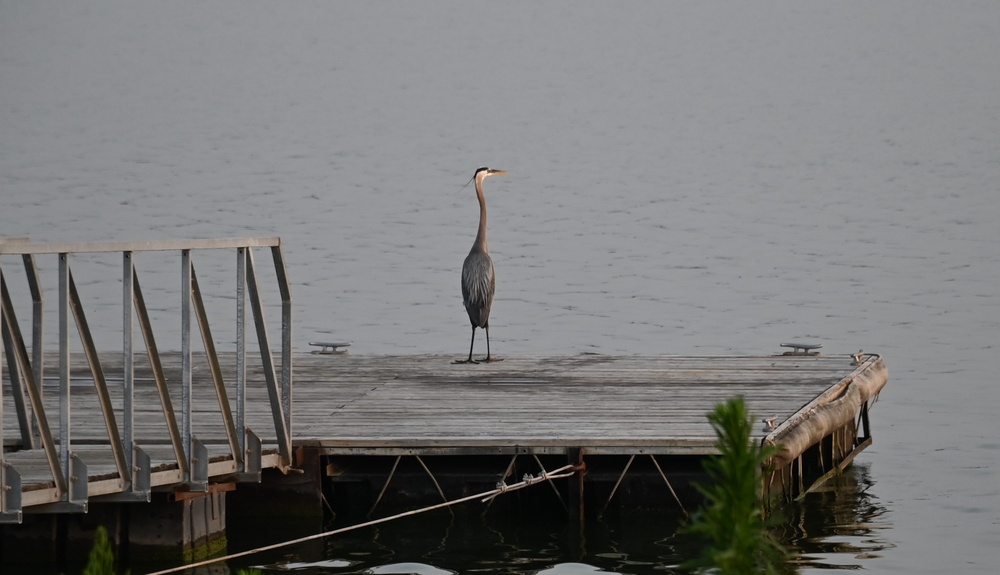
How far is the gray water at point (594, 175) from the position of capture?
18.6 meters

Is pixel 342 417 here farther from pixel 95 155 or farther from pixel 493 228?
pixel 95 155

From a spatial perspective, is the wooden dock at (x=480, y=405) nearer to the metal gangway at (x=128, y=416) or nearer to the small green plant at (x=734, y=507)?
the metal gangway at (x=128, y=416)

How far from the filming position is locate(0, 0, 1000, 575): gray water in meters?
18.6

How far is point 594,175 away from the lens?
130 feet

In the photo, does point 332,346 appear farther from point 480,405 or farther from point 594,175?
point 594,175

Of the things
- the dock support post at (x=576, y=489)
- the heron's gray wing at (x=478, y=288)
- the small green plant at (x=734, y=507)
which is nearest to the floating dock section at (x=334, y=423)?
the dock support post at (x=576, y=489)

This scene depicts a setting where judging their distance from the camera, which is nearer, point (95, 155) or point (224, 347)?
point (224, 347)

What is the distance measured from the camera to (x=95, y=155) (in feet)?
136

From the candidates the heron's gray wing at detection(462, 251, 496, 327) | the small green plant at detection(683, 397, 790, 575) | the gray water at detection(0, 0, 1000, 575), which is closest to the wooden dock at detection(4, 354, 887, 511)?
the heron's gray wing at detection(462, 251, 496, 327)

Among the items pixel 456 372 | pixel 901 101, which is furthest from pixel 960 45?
pixel 456 372

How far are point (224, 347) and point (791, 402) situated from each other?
962cm

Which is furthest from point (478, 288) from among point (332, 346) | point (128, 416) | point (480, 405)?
point (128, 416)

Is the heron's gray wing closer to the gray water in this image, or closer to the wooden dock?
the wooden dock

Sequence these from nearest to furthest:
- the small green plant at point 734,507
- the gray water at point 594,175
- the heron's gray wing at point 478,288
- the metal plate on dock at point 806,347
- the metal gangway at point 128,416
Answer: the small green plant at point 734,507 < the metal gangway at point 128,416 < the heron's gray wing at point 478,288 < the metal plate on dock at point 806,347 < the gray water at point 594,175
